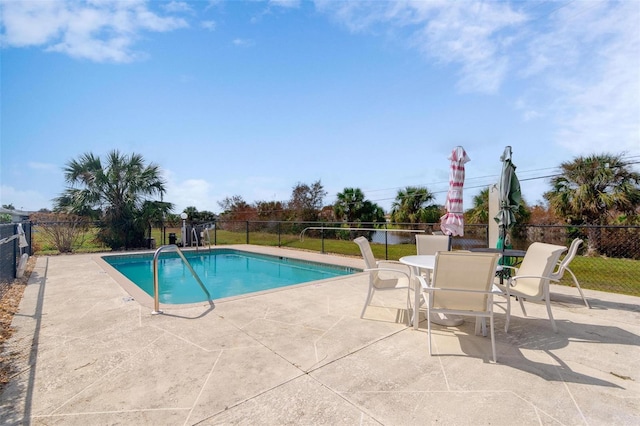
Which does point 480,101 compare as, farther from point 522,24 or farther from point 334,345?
point 334,345

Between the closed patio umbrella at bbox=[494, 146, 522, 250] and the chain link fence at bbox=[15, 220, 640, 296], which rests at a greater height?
the closed patio umbrella at bbox=[494, 146, 522, 250]

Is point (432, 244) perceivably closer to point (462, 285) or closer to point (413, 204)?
point (462, 285)

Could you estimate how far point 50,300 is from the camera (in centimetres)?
436

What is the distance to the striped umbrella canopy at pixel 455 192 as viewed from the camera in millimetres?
4353

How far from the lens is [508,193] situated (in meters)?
4.57

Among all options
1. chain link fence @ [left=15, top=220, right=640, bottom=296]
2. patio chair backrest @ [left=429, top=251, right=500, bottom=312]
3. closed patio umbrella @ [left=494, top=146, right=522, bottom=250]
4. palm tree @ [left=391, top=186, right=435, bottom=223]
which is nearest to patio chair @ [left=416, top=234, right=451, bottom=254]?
closed patio umbrella @ [left=494, top=146, right=522, bottom=250]

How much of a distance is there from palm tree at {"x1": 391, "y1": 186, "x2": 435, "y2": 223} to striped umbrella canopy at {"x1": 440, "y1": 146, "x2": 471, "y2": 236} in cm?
1276

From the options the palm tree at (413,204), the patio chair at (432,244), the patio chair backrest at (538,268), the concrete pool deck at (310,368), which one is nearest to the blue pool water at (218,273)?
the concrete pool deck at (310,368)

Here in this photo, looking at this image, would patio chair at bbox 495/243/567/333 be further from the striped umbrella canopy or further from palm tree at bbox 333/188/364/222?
palm tree at bbox 333/188/364/222

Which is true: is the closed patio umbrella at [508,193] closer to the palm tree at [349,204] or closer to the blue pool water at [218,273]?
the blue pool water at [218,273]

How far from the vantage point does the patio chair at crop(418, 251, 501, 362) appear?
261cm

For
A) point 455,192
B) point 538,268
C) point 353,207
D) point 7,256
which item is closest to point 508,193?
point 455,192

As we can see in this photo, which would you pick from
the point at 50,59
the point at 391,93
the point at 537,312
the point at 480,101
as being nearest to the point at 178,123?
the point at 50,59

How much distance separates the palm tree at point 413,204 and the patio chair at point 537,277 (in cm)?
1349
